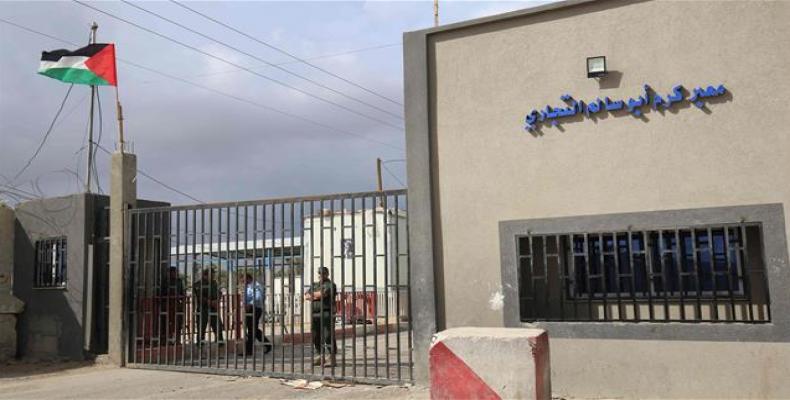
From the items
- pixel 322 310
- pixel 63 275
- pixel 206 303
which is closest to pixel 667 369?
pixel 322 310

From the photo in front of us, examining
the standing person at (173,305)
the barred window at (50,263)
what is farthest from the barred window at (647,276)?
the barred window at (50,263)

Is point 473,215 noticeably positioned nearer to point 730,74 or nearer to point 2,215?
point 730,74

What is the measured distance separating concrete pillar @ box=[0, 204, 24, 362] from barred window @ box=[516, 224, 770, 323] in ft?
32.5

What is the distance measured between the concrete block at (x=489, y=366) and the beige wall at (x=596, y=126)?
2873mm

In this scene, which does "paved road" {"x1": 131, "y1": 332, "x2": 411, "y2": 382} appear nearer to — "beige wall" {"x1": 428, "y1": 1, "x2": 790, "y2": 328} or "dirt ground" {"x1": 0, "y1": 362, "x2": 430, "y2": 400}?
"dirt ground" {"x1": 0, "y1": 362, "x2": 430, "y2": 400}

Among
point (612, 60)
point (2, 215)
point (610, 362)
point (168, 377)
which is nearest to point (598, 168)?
point (612, 60)

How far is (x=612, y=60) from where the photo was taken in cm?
773

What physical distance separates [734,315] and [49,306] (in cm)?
1146

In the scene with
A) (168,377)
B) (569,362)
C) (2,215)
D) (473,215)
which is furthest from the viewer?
(2,215)

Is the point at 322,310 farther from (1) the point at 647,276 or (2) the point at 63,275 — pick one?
(2) the point at 63,275

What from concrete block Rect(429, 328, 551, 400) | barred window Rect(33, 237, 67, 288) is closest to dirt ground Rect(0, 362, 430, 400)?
barred window Rect(33, 237, 67, 288)

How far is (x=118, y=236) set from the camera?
38.2 feet

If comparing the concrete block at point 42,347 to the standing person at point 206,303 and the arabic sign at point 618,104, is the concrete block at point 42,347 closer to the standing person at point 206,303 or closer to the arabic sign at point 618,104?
the standing person at point 206,303

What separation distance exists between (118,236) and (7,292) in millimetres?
3383
